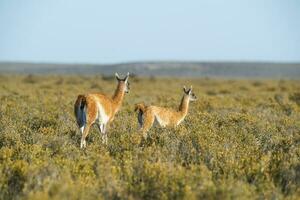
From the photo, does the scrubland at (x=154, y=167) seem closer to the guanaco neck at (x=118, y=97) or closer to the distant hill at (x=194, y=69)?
the guanaco neck at (x=118, y=97)

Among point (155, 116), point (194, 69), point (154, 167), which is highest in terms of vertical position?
point (154, 167)

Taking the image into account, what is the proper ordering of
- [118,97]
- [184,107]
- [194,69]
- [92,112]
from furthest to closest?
[194,69] < [184,107] < [118,97] < [92,112]

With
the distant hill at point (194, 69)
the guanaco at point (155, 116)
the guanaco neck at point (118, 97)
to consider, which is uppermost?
the guanaco neck at point (118, 97)

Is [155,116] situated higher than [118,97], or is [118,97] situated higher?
[118,97]

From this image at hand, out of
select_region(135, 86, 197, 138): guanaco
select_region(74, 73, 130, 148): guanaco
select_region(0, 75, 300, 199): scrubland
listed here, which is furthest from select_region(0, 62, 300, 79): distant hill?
select_region(0, 75, 300, 199): scrubland

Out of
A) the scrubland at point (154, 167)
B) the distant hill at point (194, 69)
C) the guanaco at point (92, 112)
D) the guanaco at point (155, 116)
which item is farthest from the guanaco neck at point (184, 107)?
the distant hill at point (194, 69)

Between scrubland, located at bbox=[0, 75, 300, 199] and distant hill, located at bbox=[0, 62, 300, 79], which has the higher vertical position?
scrubland, located at bbox=[0, 75, 300, 199]

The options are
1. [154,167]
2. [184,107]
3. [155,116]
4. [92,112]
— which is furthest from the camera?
[184,107]

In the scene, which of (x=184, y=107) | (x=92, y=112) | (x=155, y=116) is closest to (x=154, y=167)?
(x=92, y=112)

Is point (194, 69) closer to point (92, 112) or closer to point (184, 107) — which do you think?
point (184, 107)

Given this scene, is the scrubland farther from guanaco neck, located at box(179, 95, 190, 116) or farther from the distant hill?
the distant hill

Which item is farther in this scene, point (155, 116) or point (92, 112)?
point (155, 116)

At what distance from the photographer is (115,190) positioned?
701cm

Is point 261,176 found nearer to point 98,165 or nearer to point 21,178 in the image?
point 98,165
